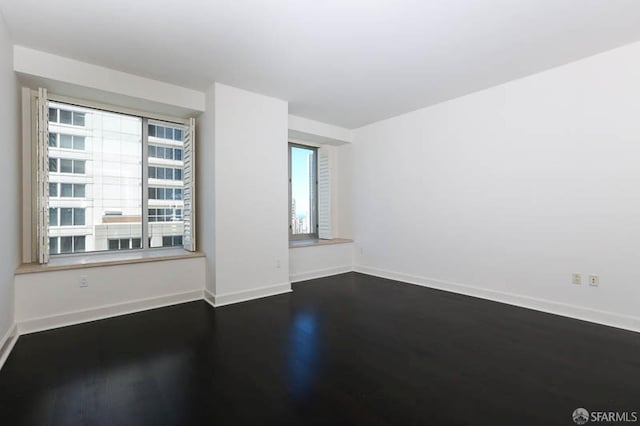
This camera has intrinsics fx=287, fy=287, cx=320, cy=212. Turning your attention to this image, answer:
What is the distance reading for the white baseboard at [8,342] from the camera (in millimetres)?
2104

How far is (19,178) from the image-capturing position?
2.76 metres

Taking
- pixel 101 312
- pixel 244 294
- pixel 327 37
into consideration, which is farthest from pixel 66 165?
pixel 327 37

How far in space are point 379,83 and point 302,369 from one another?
3.03 meters

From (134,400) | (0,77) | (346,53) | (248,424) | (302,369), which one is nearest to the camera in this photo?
(248,424)

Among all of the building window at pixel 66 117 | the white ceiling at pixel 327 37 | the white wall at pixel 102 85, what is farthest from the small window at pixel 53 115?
the white ceiling at pixel 327 37

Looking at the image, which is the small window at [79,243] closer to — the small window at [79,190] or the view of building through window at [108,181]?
the view of building through window at [108,181]

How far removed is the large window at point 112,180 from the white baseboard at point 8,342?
0.66 meters

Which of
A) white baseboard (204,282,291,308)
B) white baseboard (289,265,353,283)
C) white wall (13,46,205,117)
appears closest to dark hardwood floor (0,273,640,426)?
white baseboard (204,282,291,308)

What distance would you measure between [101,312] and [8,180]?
56.4 inches

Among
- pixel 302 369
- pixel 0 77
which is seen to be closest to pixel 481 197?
pixel 302 369

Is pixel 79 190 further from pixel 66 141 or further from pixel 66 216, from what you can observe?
pixel 66 141

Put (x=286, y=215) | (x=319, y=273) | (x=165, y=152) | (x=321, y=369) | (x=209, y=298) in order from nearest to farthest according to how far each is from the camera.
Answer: (x=321, y=369)
(x=209, y=298)
(x=165, y=152)
(x=286, y=215)
(x=319, y=273)

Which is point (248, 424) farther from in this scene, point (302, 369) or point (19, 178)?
point (19, 178)

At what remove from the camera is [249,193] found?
3.61 metres
